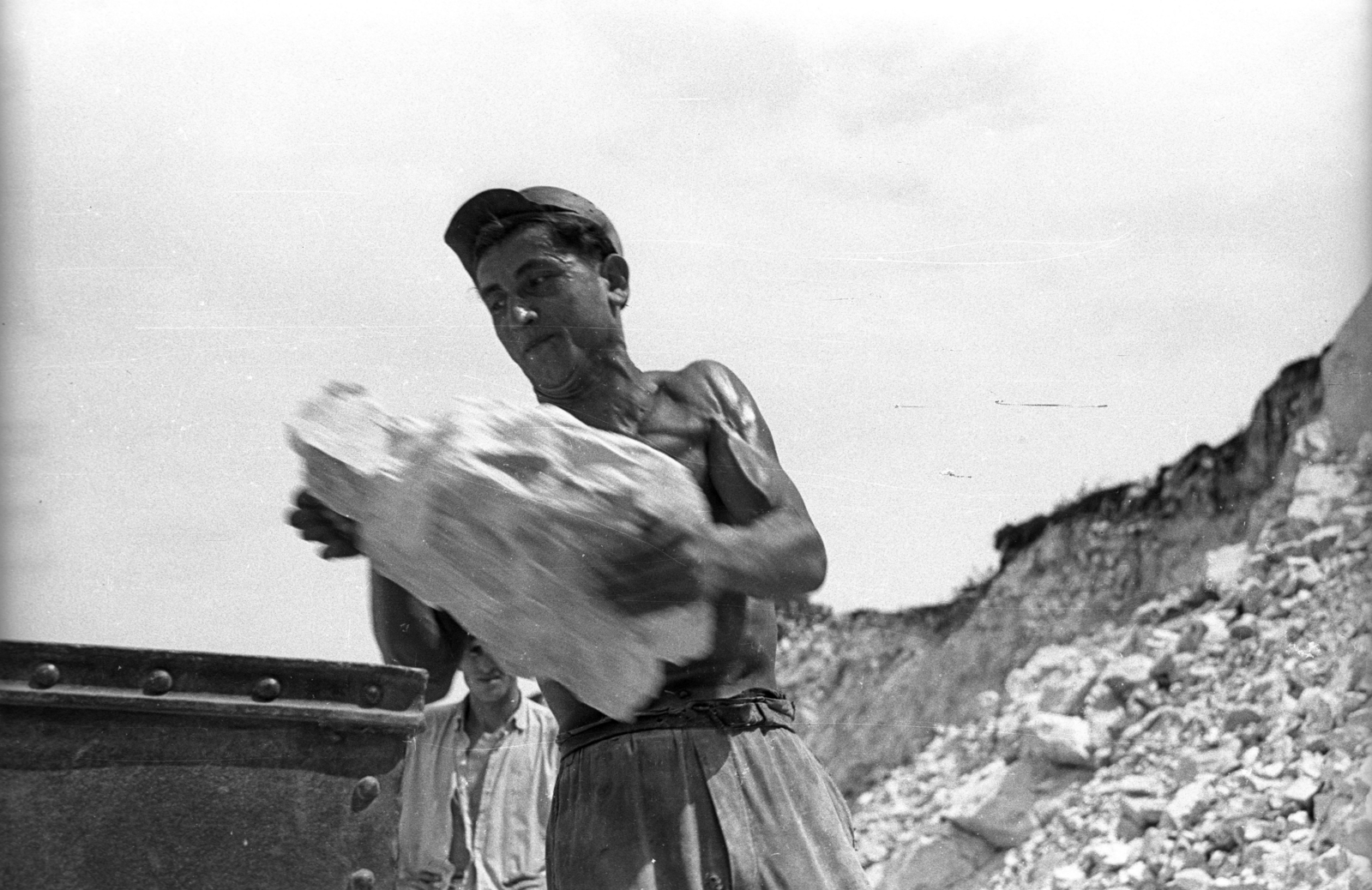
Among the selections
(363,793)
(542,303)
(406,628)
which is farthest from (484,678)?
(363,793)

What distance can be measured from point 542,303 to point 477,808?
340 cm

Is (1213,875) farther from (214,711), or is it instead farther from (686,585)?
(214,711)

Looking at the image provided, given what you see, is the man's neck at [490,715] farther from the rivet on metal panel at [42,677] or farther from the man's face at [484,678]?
the rivet on metal panel at [42,677]

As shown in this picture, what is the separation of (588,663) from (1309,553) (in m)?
8.83

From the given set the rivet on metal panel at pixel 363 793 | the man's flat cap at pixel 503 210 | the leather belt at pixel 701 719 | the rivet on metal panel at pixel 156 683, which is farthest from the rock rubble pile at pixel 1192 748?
the rivet on metal panel at pixel 156 683

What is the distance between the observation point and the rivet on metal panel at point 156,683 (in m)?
1.61

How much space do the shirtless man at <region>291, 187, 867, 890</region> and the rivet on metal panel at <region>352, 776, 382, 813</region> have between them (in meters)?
0.56

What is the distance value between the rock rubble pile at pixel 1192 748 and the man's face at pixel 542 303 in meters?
5.60

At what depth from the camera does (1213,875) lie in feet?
25.9

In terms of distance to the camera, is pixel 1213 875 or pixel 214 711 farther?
pixel 1213 875

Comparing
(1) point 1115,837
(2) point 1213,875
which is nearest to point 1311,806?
(2) point 1213,875

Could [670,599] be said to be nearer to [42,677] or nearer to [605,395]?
[605,395]

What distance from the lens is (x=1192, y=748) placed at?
934cm

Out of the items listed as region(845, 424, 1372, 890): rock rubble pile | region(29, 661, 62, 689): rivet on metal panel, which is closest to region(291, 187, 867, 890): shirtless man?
region(29, 661, 62, 689): rivet on metal panel
